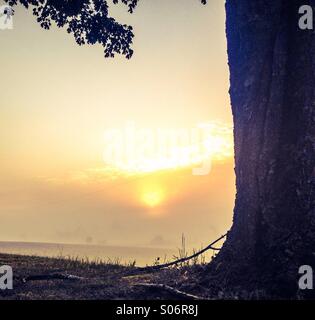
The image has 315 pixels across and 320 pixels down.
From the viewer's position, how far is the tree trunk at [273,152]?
21.3 feet

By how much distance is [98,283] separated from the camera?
7.45 m

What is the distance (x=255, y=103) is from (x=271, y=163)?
99 cm

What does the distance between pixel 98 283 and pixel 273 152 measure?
358 centimetres

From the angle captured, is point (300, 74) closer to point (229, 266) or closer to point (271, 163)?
point (271, 163)

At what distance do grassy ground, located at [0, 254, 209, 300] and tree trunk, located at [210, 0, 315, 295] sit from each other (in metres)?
0.96
